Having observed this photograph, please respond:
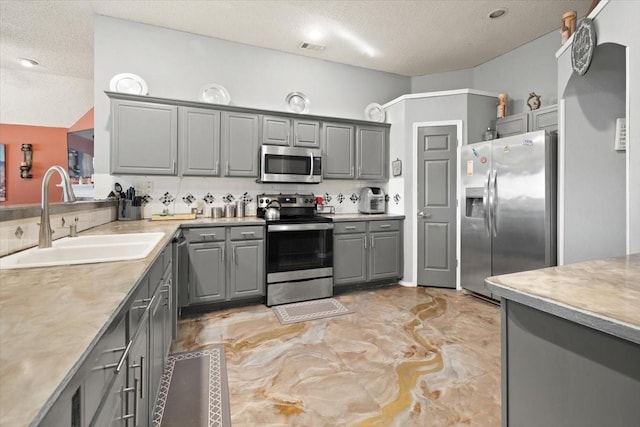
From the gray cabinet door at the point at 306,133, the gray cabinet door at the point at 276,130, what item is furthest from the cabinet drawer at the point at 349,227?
the gray cabinet door at the point at 276,130

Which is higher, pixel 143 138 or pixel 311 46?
pixel 311 46

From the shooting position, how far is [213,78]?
3.64m

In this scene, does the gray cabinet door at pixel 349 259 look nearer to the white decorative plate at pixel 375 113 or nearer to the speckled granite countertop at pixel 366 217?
the speckled granite countertop at pixel 366 217

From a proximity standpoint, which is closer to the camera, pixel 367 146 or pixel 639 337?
pixel 639 337

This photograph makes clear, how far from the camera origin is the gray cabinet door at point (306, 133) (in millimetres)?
3691

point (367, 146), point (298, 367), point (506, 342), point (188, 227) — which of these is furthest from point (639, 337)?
point (367, 146)

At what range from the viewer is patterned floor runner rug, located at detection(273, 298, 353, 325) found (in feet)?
9.61

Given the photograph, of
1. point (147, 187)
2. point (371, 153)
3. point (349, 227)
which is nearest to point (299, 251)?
point (349, 227)

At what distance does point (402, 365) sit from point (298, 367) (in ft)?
2.37

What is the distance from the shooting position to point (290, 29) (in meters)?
3.42

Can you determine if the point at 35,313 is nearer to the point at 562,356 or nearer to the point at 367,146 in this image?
the point at 562,356

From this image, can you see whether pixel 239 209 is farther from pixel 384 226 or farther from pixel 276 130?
pixel 384 226

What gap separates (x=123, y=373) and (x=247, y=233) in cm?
226

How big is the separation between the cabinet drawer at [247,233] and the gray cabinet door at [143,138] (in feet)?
2.94
